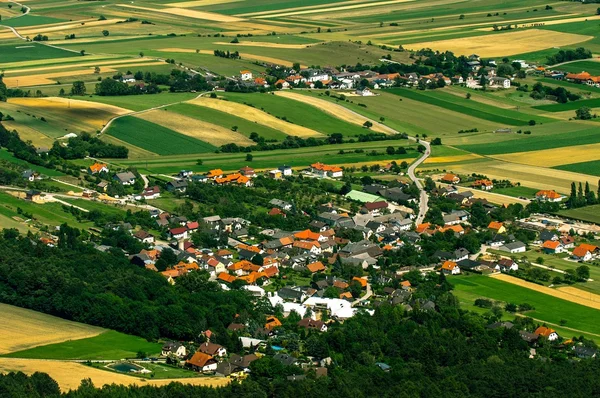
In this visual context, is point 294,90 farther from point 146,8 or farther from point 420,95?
point 146,8

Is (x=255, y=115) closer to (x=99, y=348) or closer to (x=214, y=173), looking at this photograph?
(x=214, y=173)

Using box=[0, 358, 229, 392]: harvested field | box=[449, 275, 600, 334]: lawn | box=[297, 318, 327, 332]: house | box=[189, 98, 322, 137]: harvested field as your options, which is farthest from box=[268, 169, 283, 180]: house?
box=[0, 358, 229, 392]: harvested field

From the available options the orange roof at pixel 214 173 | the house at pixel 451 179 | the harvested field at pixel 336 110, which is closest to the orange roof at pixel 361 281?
the house at pixel 451 179

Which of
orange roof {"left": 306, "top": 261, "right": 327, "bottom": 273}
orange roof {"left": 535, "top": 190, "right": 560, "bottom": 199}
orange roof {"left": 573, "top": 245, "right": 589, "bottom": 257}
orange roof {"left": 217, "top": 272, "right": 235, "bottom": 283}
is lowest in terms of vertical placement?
orange roof {"left": 306, "top": 261, "right": 327, "bottom": 273}

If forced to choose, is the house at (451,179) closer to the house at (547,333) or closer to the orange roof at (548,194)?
the orange roof at (548,194)

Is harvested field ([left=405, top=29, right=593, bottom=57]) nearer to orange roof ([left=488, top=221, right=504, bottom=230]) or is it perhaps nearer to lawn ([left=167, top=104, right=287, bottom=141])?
lawn ([left=167, top=104, right=287, bottom=141])

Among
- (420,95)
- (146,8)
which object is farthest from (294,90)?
(146,8)

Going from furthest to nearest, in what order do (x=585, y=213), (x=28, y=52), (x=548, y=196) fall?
(x=28, y=52) → (x=548, y=196) → (x=585, y=213)

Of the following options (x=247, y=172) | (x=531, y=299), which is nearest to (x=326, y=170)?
(x=247, y=172)
